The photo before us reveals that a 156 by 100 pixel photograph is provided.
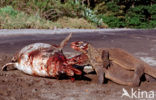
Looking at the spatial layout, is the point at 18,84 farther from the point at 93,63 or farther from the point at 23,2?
the point at 23,2

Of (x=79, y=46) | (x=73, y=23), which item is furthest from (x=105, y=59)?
(x=73, y=23)

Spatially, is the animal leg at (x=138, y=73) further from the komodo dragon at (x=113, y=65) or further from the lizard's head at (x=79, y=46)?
the lizard's head at (x=79, y=46)

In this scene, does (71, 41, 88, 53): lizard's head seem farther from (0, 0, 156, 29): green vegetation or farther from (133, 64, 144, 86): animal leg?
(0, 0, 156, 29): green vegetation

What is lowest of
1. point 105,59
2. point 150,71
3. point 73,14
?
point 73,14

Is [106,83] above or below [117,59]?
below

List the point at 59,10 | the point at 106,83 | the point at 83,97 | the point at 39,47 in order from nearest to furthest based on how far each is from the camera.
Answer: the point at 83,97
the point at 106,83
the point at 39,47
the point at 59,10

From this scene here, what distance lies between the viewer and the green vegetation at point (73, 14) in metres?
14.1

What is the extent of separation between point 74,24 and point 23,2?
10.5 feet

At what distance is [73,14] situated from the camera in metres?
18.3

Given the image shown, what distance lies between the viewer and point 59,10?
1734 cm

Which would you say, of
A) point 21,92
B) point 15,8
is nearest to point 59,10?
point 15,8

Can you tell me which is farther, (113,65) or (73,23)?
(73,23)

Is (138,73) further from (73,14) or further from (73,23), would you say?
(73,14)

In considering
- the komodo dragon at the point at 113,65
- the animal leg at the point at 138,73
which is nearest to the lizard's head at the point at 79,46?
the komodo dragon at the point at 113,65
